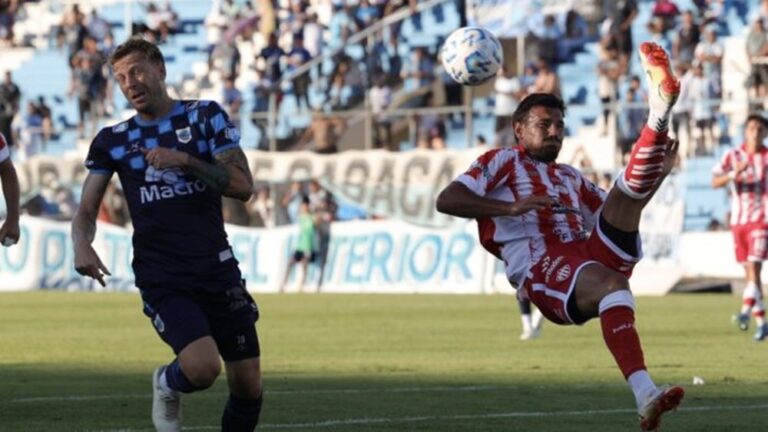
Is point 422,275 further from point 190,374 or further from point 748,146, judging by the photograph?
point 190,374

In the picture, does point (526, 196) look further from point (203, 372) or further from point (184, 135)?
point (203, 372)

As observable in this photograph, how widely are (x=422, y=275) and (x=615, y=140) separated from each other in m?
4.05

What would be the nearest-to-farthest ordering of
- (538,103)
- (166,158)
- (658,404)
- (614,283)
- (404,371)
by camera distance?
(166,158) → (658,404) → (614,283) → (538,103) → (404,371)

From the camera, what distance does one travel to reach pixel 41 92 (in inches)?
1857

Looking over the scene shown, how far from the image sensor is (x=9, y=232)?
11289 mm

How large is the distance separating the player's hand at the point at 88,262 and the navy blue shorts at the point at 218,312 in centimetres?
26

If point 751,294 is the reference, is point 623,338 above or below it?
above

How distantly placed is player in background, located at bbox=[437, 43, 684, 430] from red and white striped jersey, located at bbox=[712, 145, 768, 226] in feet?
32.3

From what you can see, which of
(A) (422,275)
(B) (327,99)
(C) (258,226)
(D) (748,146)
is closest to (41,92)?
(B) (327,99)

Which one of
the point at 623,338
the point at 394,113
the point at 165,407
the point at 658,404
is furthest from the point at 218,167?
the point at 394,113

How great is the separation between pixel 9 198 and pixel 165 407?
2802 millimetres

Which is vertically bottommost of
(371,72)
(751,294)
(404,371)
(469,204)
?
(751,294)

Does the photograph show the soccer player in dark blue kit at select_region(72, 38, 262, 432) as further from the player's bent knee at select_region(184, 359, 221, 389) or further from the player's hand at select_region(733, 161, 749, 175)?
the player's hand at select_region(733, 161, 749, 175)

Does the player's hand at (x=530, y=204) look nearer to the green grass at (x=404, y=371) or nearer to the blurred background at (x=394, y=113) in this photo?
the green grass at (x=404, y=371)
